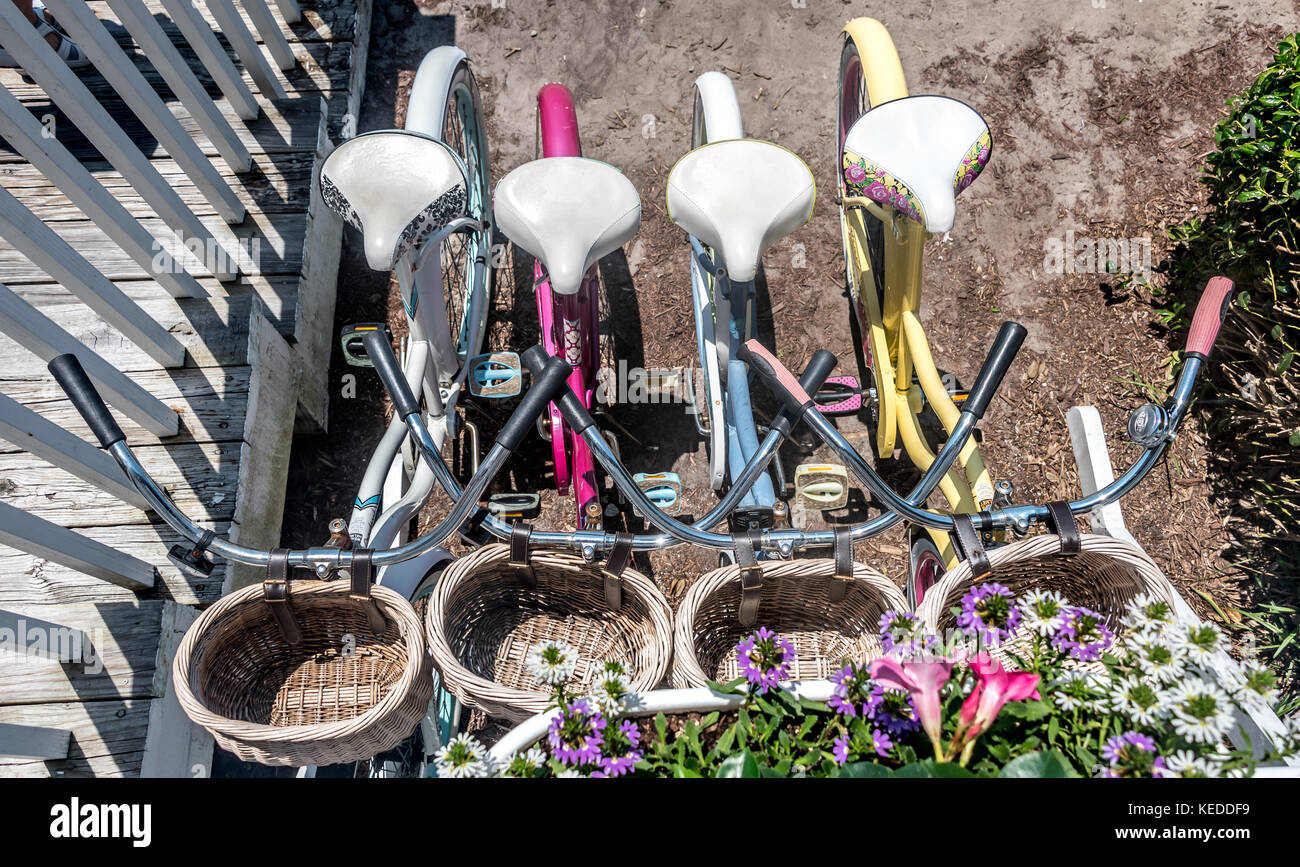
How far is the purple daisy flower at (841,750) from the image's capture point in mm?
1142

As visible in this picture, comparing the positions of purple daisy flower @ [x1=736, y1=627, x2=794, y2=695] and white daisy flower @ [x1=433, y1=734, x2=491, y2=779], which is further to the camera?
purple daisy flower @ [x1=736, y1=627, x2=794, y2=695]

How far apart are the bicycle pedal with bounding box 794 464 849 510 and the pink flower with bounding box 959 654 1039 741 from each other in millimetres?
1095

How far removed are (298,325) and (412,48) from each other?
155 cm

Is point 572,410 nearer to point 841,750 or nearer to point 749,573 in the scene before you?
point 749,573

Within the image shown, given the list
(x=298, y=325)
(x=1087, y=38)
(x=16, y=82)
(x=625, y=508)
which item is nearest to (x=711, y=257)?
(x=625, y=508)

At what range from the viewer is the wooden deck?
2059mm

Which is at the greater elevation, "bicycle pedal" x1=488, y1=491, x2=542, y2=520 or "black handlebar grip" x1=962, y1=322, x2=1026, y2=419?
"bicycle pedal" x1=488, y1=491, x2=542, y2=520

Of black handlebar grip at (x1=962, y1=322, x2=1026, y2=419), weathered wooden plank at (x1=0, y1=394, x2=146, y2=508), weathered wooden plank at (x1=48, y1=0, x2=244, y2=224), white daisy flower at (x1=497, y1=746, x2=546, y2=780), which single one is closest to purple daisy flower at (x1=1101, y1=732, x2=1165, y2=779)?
black handlebar grip at (x1=962, y1=322, x2=1026, y2=419)

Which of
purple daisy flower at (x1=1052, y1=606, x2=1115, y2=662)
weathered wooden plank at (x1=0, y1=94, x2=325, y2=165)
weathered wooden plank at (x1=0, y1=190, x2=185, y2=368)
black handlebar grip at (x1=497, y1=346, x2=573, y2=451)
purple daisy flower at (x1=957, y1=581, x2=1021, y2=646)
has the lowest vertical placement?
purple daisy flower at (x1=1052, y1=606, x2=1115, y2=662)

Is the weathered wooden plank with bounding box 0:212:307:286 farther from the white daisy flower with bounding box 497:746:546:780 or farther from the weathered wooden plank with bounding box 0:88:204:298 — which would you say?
the white daisy flower with bounding box 497:746:546:780

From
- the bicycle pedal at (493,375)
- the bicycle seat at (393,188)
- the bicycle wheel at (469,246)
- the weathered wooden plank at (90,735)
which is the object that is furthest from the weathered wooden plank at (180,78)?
the weathered wooden plank at (90,735)

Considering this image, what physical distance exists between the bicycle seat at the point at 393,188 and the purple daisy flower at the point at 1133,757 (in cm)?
161

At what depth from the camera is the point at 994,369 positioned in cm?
149
